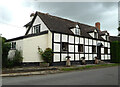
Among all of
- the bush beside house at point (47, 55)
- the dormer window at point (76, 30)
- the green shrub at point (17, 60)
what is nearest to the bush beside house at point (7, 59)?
the green shrub at point (17, 60)

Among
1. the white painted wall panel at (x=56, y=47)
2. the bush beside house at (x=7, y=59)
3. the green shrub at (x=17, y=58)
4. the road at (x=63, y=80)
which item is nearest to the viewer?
the road at (x=63, y=80)

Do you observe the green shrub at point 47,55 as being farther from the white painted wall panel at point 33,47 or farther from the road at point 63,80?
the road at point 63,80

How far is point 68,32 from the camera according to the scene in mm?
17438

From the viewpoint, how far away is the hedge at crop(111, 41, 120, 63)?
76.6ft

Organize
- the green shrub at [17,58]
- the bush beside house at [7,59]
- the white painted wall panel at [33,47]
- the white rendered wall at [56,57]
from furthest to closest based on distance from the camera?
the white rendered wall at [56,57] → the white painted wall panel at [33,47] → the green shrub at [17,58] → the bush beside house at [7,59]

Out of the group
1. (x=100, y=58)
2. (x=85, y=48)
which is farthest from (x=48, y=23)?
(x=100, y=58)

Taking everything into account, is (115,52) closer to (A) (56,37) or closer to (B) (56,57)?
(B) (56,57)

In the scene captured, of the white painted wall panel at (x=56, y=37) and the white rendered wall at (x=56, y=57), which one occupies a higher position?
the white painted wall panel at (x=56, y=37)

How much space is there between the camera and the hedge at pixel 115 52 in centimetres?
2334

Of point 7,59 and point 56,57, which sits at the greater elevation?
point 56,57

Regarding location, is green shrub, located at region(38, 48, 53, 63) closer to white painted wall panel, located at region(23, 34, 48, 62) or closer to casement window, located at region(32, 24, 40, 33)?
white painted wall panel, located at region(23, 34, 48, 62)

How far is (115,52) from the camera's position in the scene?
2383 cm

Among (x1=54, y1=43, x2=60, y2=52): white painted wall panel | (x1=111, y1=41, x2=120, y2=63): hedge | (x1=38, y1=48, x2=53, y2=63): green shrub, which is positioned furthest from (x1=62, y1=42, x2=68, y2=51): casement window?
(x1=111, y1=41, x2=120, y2=63): hedge

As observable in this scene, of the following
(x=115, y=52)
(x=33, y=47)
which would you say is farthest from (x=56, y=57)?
(x=115, y=52)
